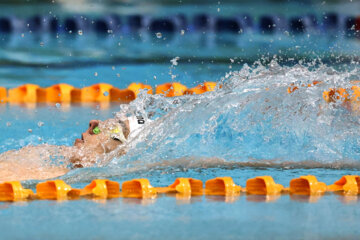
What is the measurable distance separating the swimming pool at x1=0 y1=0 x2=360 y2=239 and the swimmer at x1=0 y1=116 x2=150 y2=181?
0.06 meters

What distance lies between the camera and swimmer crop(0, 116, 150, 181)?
286cm

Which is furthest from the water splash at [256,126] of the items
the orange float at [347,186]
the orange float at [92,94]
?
the orange float at [92,94]

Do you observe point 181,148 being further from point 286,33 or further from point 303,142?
point 286,33

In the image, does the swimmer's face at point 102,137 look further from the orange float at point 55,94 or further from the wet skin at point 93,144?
the orange float at point 55,94

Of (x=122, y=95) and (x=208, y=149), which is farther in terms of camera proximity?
(x=122, y=95)

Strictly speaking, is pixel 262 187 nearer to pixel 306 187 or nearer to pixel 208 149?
pixel 306 187

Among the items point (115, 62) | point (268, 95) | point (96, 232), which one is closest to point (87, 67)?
point (115, 62)

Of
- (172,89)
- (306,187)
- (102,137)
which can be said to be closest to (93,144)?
(102,137)

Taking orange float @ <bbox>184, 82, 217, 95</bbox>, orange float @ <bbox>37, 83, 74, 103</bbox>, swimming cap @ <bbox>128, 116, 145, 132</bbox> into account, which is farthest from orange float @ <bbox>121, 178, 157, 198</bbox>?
orange float @ <bbox>37, 83, 74, 103</bbox>

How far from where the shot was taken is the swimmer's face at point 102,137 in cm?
288

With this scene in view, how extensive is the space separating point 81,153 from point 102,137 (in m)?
0.13

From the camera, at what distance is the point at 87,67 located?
21.2 ft

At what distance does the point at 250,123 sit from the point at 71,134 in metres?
1.59

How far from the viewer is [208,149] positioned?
3.02m
